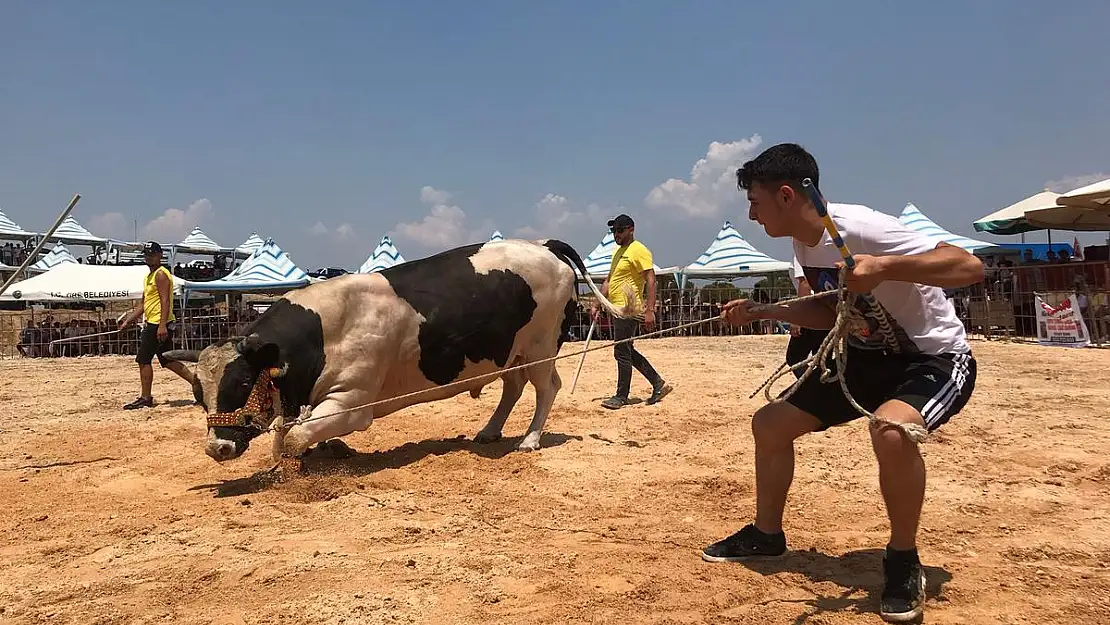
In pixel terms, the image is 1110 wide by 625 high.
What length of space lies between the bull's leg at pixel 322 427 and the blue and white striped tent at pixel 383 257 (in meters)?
17.9

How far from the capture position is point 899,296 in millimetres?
2879

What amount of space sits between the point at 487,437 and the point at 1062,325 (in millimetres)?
12283

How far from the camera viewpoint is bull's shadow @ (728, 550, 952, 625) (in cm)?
277

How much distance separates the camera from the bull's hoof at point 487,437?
20.5 feet

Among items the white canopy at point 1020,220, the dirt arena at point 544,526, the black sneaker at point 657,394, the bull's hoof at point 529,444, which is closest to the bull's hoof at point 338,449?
the dirt arena at point 544,526

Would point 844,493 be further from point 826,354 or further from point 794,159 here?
point 794,159

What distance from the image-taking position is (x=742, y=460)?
5195 mm

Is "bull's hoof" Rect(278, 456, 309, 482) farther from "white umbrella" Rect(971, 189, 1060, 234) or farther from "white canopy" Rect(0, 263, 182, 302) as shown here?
"white umbrella" Rect(971, 189, 1060, 234)

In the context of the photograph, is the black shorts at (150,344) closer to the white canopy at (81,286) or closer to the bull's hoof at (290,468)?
the bull's hoof at (290,468)

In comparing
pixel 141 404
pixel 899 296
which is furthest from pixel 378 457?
pixel 141 404

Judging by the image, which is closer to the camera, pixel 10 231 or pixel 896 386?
pixel 896 386

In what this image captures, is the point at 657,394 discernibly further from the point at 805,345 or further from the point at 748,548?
the point at 748,548

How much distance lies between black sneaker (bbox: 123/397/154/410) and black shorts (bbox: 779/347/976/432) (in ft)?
26.1

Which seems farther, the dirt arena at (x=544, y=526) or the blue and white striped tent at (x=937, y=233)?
the blue and white striped tent at (x=937, y=233)
